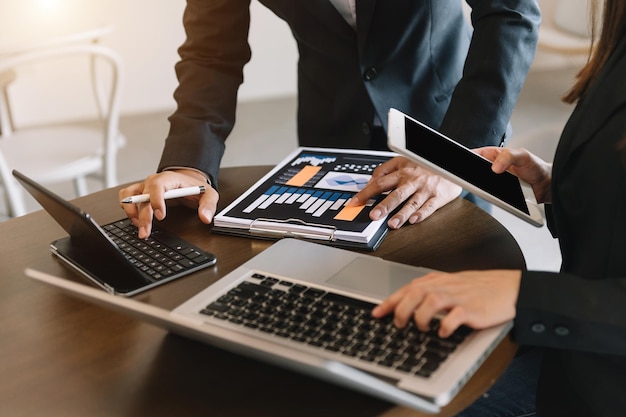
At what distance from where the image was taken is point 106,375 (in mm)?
873

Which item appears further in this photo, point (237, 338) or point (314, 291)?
point (314, 291)

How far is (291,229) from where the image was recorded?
3.79 ft

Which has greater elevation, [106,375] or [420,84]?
[420,84]

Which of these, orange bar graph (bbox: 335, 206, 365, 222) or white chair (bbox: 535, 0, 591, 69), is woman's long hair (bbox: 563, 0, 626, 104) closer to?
orange bar graph (bbox: 335, 206, 365, 222)

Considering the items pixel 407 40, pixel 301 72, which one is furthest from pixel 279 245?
pixel 301 72

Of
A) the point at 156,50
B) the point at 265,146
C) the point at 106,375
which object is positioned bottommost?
the point at 265,146


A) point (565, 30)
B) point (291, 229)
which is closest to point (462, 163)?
point (291, 229)

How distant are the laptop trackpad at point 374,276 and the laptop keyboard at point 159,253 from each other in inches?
8.9

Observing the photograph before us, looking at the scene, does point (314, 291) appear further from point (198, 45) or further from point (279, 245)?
point (198, 45)

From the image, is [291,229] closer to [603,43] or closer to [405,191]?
[405,191]

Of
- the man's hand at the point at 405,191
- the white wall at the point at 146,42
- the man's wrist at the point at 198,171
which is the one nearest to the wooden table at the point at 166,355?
the man's hand at the point at 405,191

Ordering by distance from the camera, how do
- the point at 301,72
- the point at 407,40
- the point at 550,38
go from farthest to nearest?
the point at 550,38 → the point at 301,72 → the point at 407,40

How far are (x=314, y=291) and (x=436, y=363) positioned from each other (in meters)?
0.21

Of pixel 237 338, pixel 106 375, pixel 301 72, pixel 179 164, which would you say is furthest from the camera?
pixel 301 72
